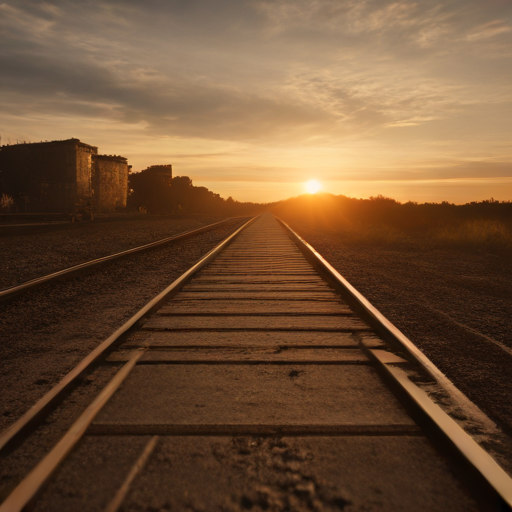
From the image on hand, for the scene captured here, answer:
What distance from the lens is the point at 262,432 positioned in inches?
83.0

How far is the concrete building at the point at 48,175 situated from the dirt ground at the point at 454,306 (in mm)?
23154

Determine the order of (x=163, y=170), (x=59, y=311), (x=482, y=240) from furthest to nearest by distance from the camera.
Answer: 1. (x=163, y=170)
2. (x=482, y=240)
3. (x=59, y=311)

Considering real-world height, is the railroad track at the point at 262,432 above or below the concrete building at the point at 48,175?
below

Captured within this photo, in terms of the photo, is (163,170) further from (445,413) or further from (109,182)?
(445,413)

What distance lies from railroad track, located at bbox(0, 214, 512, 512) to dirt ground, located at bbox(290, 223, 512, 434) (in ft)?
1.27

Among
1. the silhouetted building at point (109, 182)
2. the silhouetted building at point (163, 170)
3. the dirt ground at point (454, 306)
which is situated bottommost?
the dirt ground at point (454, 306)

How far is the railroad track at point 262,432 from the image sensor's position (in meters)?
1.64

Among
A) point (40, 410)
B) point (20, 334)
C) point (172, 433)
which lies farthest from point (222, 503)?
point (20, 334)

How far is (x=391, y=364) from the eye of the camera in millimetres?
2947

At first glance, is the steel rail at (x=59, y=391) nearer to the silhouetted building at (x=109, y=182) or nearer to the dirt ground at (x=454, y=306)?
the dirt ground at (x=454, y=306)

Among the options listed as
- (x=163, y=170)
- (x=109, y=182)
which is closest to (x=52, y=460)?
(x=109, y=182)

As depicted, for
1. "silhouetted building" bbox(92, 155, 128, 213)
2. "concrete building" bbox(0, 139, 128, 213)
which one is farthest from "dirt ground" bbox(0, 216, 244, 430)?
"silhouetted building" bbox(92, 155, 128, 213)

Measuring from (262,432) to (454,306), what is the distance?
404 cm

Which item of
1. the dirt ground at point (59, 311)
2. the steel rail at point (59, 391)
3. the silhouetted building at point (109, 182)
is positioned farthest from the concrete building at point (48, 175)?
the steel rail at point (59, 391)
